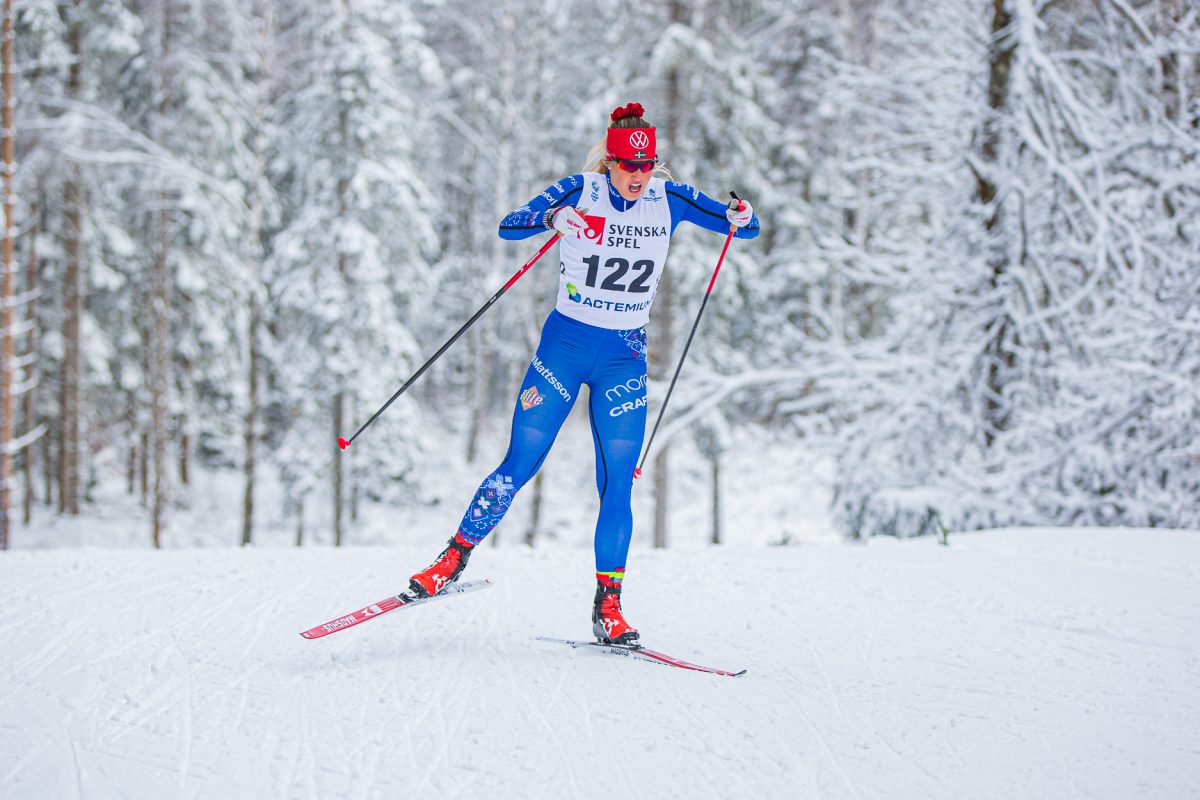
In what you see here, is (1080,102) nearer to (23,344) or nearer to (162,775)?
(162,775)

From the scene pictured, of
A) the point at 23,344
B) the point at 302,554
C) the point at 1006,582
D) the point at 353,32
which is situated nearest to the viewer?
the point at 1006,582

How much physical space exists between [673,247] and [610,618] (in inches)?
496

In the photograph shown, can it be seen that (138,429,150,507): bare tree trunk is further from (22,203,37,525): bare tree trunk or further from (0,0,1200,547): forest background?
(22,203,37,525): bare tree trunk

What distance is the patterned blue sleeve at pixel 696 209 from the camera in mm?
4113

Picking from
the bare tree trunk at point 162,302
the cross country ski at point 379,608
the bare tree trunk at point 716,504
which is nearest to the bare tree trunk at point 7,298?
the bare tree trunk at point 162,302

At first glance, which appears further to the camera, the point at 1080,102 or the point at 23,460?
the point at 23,460

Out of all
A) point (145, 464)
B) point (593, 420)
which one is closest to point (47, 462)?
point (145, 464)

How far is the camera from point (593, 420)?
13.0 feet

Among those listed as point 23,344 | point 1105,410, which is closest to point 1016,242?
point 1105,410

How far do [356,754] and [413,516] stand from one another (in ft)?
57.4

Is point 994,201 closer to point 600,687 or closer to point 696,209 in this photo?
point 696,209

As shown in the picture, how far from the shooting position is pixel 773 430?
51.8ft

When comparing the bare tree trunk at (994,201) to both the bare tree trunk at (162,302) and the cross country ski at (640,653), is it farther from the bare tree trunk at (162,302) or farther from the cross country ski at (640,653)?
the bare tree trunk at (162,302)

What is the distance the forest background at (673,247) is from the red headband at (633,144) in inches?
215
